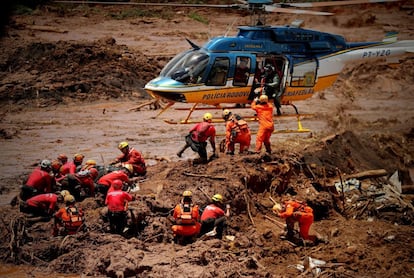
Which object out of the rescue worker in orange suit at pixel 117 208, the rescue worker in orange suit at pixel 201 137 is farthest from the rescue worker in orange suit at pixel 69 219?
the rescue worker in orange suit at pixel 201 137

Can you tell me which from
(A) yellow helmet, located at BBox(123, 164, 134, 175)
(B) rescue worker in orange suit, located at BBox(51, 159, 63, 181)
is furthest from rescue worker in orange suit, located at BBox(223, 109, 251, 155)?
(B) rescue worker in orange suit, located at BBox(51, 159, 63, 181)

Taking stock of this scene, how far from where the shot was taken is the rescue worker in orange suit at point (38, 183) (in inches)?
504

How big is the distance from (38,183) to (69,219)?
174cm

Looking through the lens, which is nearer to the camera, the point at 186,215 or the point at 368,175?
the point at 186,215

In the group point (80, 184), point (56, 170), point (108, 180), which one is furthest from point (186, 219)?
point (56, 170)

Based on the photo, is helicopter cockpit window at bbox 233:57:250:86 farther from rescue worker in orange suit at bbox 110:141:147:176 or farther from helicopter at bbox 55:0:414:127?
rescue worker in orange suit at bbox 110:141:147:176

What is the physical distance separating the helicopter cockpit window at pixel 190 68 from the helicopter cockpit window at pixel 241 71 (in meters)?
1.06

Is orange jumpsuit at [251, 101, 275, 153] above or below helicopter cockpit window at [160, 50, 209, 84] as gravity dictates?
below

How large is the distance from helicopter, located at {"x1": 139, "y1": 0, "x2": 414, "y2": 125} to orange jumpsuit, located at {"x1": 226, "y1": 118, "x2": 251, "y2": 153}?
2258 mm

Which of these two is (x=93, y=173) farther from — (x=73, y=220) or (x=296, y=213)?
(x=296, y=213)

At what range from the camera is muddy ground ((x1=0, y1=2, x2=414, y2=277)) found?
11.4 meters

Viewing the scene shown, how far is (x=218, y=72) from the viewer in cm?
1634

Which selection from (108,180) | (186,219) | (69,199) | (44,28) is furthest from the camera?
(44,28)

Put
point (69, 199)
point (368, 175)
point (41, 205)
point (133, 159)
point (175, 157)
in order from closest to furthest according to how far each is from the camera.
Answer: point (69, 199) < point (41, 205) < point (133, 159) < point (368, 175) < point (175, 157)
